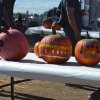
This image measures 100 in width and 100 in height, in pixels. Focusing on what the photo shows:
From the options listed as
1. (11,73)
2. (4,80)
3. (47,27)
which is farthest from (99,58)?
(47,27)

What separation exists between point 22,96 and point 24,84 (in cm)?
91

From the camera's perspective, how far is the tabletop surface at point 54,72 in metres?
2.80

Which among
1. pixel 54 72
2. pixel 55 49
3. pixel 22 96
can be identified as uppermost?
pixel 55 49

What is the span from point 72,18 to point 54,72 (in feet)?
8.48

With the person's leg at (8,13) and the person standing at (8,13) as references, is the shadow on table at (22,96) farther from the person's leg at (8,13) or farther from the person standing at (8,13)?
the person's leg at (8,13)

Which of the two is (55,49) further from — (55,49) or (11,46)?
(11,46)

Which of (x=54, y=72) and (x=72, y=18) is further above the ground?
(x=72, y=18)

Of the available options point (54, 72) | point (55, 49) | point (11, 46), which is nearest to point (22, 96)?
point (11, 46)

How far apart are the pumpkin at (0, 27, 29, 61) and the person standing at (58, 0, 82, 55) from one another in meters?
2.02

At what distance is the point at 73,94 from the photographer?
5.57 metres

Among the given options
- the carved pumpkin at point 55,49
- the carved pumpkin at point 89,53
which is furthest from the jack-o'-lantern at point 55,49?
the carved pumpkin at point 89,53

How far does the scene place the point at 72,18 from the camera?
543 centimetres

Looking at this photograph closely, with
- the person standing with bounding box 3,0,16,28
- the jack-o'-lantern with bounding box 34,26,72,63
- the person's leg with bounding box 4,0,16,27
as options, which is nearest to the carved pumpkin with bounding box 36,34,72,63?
the jack-o'-lantern with bounding box 34,26,72,63

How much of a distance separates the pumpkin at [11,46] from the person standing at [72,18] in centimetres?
202
